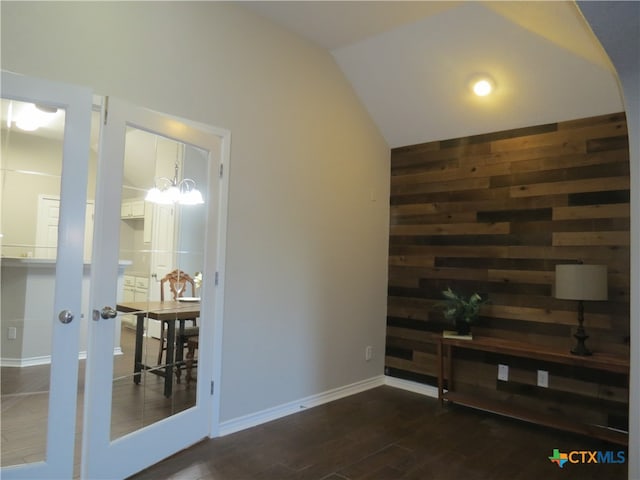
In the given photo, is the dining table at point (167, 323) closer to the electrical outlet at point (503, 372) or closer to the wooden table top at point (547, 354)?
the wooden table top at point (547, 354)

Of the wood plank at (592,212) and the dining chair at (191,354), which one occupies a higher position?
the wood plank at (592,212)

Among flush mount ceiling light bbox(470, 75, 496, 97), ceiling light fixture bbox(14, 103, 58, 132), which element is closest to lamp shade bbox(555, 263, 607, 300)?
flush mount ceiling light bbox(470, 75, 496, 97)

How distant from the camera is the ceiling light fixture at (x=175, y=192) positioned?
8.46 ft

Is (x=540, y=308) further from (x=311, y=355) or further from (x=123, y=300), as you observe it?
(x=123, y=300)

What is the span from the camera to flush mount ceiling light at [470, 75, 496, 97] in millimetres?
3443

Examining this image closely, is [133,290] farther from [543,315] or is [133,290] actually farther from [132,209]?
[543,315]

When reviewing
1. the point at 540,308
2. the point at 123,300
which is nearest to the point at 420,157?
the point at 540,308

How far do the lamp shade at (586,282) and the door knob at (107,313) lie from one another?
2935 mm

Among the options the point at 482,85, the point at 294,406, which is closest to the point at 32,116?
the point at 294,406

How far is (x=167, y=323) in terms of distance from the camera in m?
2.65

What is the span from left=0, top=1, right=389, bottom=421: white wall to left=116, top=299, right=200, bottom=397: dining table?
1.03 feet

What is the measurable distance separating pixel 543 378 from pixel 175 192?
3.14 metres

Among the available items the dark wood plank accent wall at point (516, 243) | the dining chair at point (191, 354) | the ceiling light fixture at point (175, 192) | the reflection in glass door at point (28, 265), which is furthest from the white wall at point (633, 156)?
the reflection in glass door at point (28, 265)

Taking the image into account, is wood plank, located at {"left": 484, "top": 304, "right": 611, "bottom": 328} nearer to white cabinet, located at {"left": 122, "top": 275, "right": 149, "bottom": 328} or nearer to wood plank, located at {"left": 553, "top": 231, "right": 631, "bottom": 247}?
wood plank, located at {"left": 553, "top": 231, "right": 631, "bottom": 247}
